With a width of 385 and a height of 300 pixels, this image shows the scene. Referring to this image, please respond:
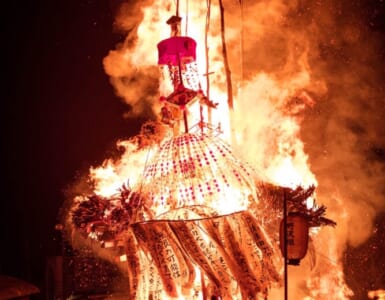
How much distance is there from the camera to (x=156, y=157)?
6.52 metres

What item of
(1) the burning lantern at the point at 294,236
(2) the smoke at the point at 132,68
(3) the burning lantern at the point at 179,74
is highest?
(2) the smoke at the point at 132,68

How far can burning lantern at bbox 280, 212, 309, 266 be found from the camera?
20.5 feet

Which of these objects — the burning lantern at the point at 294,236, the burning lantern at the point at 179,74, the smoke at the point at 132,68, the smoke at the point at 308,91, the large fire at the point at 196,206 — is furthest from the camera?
the smoke at the point at 132,68

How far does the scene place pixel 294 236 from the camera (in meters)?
6.26

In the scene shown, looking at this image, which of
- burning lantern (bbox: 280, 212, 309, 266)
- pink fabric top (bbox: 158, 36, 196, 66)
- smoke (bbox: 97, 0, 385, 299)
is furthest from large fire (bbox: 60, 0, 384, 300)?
smoke (bbox: 97, 0, 385, 299)

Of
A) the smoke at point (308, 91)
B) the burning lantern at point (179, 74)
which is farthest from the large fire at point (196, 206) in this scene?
the smoke at point (308, 91)

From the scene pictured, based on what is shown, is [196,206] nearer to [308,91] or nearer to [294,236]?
[294,236]

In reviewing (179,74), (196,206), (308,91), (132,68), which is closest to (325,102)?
(308,91)

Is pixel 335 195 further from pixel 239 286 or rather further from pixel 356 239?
pixel 239 286

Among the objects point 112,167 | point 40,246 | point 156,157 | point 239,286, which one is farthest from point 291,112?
point 40,246

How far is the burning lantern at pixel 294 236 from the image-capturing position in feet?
20.5

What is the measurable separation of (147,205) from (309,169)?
7.23 metres

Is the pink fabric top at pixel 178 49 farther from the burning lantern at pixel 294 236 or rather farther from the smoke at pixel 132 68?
the smoke at pixel 132 68

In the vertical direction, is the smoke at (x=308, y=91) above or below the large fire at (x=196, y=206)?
above
